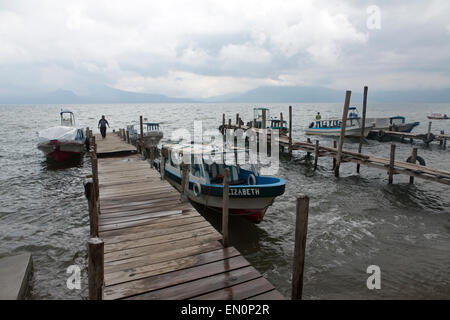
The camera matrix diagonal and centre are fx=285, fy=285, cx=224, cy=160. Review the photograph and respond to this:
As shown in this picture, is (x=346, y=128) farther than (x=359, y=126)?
Yes

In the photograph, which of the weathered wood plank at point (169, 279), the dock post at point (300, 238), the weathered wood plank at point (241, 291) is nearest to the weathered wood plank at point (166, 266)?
the weathered wood plank at point (169, 279)

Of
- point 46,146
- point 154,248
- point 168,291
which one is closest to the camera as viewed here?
point 168,291

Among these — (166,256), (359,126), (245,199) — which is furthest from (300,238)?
(359,126)

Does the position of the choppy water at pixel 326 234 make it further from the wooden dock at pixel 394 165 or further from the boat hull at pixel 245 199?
the wooden dock at pixel 394 165

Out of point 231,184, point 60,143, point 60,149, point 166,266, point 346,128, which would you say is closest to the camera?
point 166,266

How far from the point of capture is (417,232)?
1064 centimetres

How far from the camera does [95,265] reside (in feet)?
12.6

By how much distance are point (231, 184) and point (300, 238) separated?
6.63 m

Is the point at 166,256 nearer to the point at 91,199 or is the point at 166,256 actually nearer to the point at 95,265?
the point at 91,199

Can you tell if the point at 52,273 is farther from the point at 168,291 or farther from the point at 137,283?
the point at 168,291

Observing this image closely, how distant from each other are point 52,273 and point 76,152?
53.6 ft
